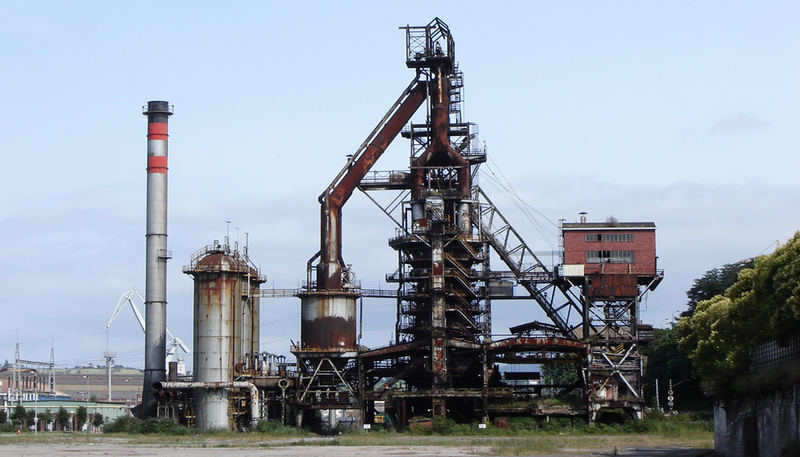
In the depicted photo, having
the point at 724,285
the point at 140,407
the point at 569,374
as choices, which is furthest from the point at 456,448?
the point at 569,374

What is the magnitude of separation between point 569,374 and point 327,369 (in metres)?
71.4

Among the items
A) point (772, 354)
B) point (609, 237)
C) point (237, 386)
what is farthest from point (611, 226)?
point (772, 354)

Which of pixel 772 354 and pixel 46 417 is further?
pixel 46 417

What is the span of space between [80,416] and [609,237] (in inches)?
3321

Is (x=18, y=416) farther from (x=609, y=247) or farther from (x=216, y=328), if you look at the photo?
(x=609, y=247)

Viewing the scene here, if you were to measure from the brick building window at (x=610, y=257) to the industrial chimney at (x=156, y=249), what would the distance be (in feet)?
129

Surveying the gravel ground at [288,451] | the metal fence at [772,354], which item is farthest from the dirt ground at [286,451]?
the metal fence at [772,354]

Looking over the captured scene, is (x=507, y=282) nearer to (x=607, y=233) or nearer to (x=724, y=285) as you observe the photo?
(x=607, y=233)

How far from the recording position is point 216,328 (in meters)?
97.8

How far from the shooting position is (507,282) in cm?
10131

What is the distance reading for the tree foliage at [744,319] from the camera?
44.0m

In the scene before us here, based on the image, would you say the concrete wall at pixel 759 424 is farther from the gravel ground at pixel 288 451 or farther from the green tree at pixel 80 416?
the green tree at pixel 80 416

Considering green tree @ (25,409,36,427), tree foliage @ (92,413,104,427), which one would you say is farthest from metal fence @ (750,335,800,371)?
tree foliage @ (92,413,104,427)

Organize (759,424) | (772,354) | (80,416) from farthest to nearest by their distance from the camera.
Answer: (80,416) < (772,354) < (759,424)
